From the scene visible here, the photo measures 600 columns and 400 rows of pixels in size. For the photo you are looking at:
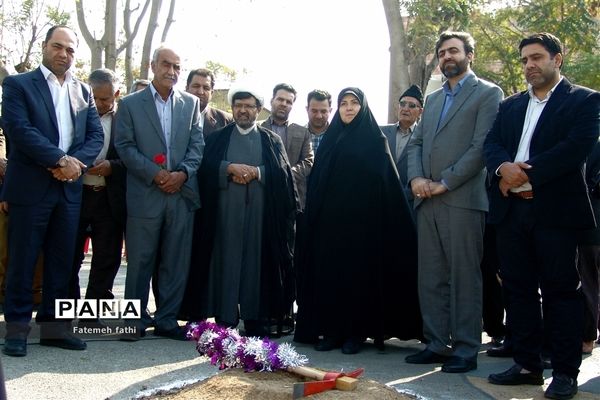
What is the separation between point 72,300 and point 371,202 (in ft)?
8.33

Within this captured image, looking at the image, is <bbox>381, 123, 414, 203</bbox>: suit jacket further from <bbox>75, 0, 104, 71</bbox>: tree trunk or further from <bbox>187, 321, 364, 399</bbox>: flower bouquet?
<bbox>75, 0, 104, 71</bbox>: tree trunk

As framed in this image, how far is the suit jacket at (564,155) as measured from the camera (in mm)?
4836

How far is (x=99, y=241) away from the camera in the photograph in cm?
662

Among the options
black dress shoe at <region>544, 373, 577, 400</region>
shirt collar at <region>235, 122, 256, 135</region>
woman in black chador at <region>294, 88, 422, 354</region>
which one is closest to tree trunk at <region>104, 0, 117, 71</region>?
shirt collar at <region>235, 122, 256, 135</region>

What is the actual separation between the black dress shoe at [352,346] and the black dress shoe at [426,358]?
0.45 m

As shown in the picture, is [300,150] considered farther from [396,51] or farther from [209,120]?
[396,51]

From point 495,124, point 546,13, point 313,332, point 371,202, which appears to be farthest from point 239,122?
point 546,13

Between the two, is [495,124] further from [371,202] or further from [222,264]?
[222,264]

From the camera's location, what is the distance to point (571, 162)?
485 cm

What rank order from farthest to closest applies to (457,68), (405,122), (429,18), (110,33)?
(110,33)
(429,18)
(405,122)
(457,68)

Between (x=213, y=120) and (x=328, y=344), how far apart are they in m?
2.70

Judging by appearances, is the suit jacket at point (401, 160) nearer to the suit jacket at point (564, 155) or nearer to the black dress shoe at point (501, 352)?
the black dress shoe at point (501, 352)

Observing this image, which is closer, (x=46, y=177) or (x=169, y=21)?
(x=46, y=177)

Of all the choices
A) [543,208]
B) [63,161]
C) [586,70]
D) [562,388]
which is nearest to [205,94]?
[63,161]
